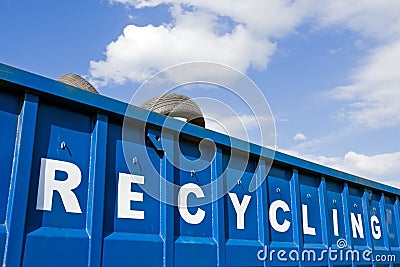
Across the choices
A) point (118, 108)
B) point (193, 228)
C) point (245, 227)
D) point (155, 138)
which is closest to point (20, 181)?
point (118, 108)

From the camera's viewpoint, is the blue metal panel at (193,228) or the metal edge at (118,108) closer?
the metal edge at (118,108)

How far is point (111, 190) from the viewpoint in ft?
7.85

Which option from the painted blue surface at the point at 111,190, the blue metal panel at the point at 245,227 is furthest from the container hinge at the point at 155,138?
the blue metal panel at the point at 245,227

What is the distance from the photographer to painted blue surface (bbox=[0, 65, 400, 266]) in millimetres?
2000

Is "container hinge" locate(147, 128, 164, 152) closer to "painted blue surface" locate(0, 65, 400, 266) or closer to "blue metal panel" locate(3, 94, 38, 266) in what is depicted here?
"painted blue surface" locate(0, 65, 400, 266)

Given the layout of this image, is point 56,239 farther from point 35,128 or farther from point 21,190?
→ point 35,128

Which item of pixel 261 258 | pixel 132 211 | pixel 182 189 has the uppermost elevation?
pixel 182 189

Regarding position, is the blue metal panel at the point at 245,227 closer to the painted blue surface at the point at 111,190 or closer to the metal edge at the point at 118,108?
the painted blue surface at the point at 111,190

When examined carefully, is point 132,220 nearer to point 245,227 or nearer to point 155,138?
point 155,138

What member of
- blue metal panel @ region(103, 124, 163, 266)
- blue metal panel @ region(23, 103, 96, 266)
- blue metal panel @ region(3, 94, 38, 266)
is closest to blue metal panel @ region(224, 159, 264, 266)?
blue metal panel @ region(103, 124, 163, 266)

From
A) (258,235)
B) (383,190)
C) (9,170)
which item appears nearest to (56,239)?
(9,170)

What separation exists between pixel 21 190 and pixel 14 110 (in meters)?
0.38

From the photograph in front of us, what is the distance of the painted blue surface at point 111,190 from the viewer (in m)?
2.00

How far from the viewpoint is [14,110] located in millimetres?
2049
